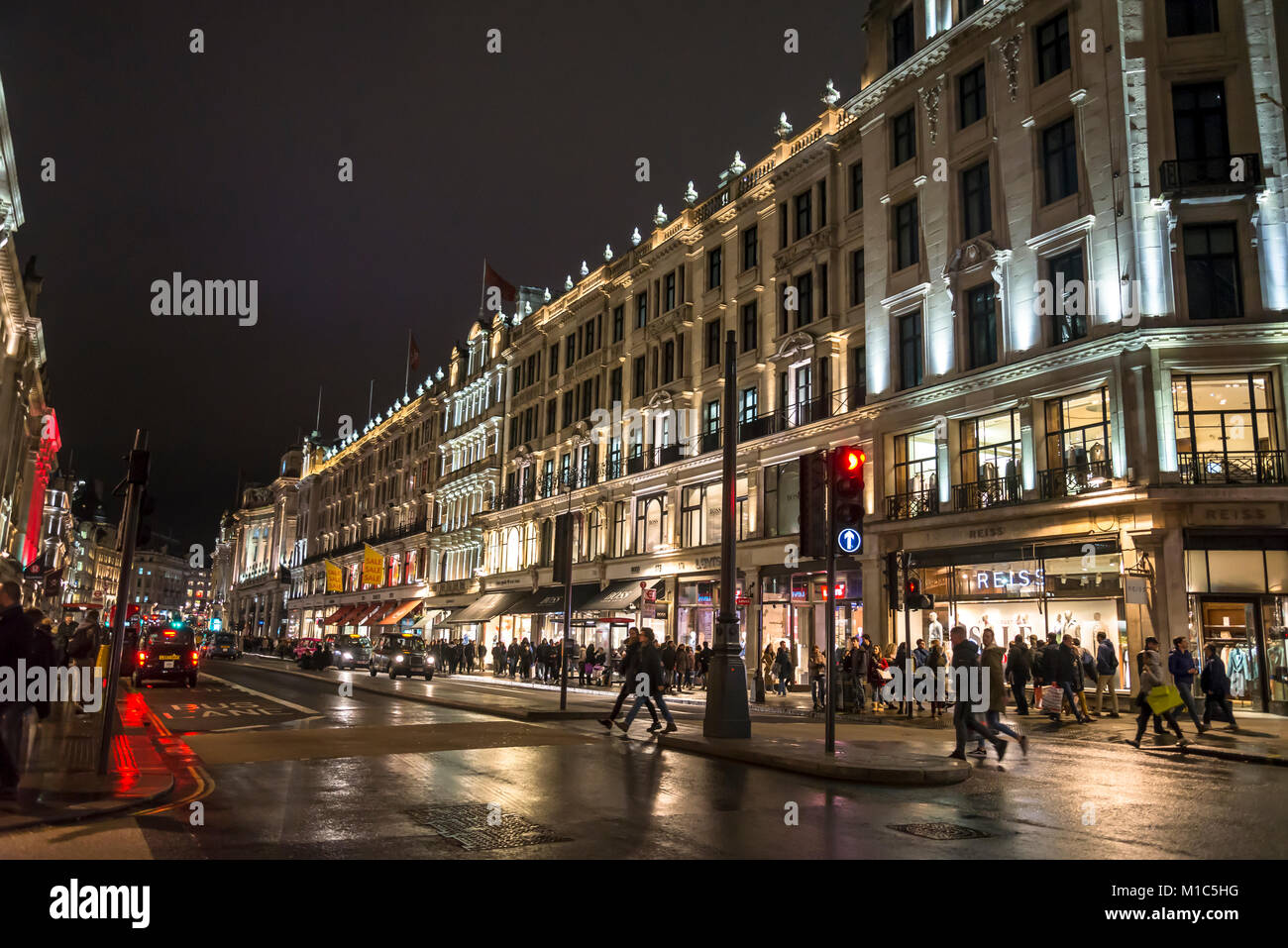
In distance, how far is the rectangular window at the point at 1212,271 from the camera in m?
22.5

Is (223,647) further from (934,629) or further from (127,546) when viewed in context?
(127,546)

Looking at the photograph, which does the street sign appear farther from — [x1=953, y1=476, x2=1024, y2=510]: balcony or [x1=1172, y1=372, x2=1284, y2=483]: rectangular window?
[x1=953, y1=476, x2=1024, y2=510]: balcony

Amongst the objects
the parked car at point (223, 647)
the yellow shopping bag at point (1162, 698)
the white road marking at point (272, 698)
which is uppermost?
the yellow shopping bag at point (1162, 698)

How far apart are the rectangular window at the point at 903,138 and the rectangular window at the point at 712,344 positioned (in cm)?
1014

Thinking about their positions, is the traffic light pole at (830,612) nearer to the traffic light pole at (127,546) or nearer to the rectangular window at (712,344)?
the traffic light pole at (127,546)

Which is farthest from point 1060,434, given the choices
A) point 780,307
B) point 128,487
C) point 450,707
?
point 128,487

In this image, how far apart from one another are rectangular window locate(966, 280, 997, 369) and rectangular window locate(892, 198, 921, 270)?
288 centimetres

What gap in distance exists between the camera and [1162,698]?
48.8 ft

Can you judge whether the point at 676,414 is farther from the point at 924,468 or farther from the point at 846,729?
the point at 846,729

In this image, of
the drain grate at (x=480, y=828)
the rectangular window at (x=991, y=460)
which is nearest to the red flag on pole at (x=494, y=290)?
the rectangular window at (x=991, y=460)

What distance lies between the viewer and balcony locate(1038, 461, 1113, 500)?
75.8 feet

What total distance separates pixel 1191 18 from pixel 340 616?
72901 mm

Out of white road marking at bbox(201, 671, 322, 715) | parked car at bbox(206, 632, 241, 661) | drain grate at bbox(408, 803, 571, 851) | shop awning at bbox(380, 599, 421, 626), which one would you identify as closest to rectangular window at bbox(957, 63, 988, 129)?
white road marking at bbox(201, 671, 322, 715)
